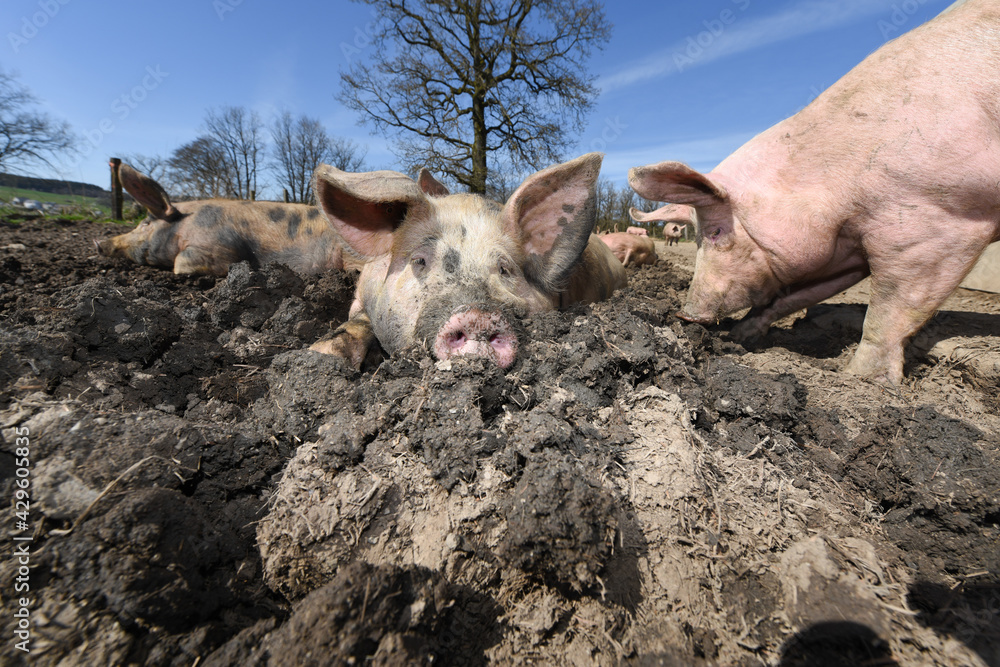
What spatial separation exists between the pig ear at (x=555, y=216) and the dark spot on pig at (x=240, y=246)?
191 inches

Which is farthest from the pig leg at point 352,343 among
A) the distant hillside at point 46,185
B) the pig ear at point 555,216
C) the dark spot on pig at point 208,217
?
the distant hillside at point 46,185

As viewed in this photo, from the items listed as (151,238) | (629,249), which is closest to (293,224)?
(151,238)

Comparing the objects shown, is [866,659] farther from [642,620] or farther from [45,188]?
[45,188]

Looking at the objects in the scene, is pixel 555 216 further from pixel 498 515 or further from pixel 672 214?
pixel 498 515

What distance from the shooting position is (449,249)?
2871 millimetres

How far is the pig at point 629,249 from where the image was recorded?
28.2ft

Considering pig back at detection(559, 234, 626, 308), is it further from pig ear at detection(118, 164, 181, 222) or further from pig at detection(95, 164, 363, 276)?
pig ear at detection(118, 164, 181, 222)

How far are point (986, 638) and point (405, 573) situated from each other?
1.67m

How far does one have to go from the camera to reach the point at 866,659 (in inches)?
47.6

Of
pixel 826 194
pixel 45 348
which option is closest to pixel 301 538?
pixel 45 348

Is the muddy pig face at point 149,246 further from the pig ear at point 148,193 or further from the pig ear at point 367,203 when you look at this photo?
the pig ear at point 367,203

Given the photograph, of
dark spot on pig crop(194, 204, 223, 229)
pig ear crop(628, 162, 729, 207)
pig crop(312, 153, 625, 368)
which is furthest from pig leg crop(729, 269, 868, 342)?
dark spot on pig crop(194, 204, 223, 229)

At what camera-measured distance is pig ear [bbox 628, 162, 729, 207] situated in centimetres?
326

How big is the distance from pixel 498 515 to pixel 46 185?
136 feet
